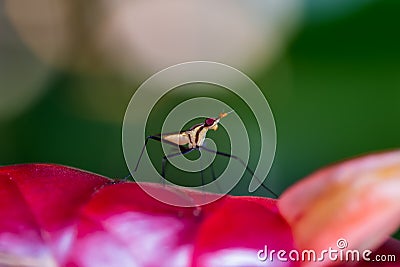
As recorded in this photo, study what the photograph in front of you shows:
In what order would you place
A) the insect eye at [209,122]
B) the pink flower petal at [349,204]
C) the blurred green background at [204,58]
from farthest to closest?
the blurred green background at [204,58], the insect eye at [209,122], the pink flower petal at [349,204]

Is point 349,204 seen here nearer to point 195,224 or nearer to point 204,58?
point 195,224

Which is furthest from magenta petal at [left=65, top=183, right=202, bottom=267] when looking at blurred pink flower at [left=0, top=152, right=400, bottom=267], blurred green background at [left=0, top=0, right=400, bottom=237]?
blurred green background at [left=0, top=0, right=400, bottom=237]

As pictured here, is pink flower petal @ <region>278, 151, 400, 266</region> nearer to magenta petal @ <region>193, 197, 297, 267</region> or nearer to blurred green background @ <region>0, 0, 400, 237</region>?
magenta petal @ <region>193, 197, 297, 267</region>

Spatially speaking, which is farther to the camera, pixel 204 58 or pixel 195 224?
pixel 204 58

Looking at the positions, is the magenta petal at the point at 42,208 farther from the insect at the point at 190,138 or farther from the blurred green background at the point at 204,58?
the blurred green background at the point at 204,58

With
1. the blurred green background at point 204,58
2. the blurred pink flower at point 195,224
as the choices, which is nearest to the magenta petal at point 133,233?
the blurred pink flower at point 195,224

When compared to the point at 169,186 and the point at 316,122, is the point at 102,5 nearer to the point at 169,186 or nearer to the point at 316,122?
the point at 316,122

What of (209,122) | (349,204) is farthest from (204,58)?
(349,204)

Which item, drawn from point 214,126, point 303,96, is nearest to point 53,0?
point 303,96
